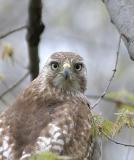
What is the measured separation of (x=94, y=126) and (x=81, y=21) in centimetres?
1035

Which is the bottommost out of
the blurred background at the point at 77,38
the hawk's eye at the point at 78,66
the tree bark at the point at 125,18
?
the blurred background at the point at 77,38

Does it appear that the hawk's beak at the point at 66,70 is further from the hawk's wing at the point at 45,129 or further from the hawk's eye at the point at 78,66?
the hawk's wing at the point at 45,129

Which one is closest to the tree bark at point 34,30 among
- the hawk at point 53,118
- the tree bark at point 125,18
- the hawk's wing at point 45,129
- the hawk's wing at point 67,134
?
the hawk at point 53,118

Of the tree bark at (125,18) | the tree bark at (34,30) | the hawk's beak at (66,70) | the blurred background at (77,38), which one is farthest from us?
the blurred background at (77,38)

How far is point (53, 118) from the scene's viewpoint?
8.03m

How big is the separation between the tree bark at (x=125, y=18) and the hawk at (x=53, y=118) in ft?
2.86

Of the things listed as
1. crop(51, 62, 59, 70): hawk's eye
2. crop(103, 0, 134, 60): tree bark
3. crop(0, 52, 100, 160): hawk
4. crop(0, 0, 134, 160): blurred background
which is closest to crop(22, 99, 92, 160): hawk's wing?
crop(0, 52, 100, 160): hawk

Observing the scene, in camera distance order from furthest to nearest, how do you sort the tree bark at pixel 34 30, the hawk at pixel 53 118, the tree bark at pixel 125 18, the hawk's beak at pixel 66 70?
the tree bark at pixel 34 30 → the hawk's beak at pixel 66 70 → the hawk at pixel 53 118 → the tree bark at pixel 125 18

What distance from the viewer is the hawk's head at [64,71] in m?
8.84

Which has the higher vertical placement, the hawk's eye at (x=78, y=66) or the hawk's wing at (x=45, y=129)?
the hawk's wing at (x=45, y=129)

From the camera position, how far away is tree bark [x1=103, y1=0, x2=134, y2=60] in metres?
7.53

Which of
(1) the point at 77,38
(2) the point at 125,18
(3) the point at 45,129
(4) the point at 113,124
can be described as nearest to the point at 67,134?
(3) the point at 45,129

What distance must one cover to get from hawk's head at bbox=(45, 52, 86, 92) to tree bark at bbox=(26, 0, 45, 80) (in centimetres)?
28

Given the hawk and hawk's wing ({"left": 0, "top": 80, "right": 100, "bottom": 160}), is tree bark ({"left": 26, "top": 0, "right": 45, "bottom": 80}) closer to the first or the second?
the hawk
